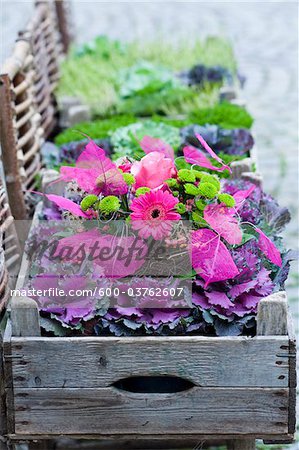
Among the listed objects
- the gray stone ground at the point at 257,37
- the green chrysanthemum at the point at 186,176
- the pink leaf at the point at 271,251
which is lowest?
the gray stone ground at the point at 257,37

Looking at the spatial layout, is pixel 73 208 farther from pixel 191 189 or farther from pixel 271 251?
pixel 271 251

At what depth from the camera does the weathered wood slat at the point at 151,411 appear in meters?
2.29

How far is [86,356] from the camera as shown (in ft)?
7.43

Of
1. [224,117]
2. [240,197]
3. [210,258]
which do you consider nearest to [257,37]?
[224,117]

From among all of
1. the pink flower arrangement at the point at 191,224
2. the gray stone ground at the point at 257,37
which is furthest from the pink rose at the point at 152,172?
the gray stone ground at the point at 257,37

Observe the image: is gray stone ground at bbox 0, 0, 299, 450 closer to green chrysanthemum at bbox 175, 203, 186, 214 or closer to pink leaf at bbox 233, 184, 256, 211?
pink leaf at bbox 233, 184, 256, 211

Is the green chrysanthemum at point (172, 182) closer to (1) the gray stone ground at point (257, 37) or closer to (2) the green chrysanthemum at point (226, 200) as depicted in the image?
(2) the green chrysanthemum at point (226, 200)

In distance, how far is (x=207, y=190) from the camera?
2.29 metres

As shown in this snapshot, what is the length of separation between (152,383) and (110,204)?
53 cm

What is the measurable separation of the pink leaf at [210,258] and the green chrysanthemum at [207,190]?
0.10 meters

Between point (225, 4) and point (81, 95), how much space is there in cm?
699

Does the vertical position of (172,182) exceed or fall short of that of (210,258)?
it exceeds it

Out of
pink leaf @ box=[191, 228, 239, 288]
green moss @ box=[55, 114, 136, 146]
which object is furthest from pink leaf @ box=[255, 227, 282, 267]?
green moss @ box=[55, 114, 136, 146]

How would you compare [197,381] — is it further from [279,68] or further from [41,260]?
[279,68]
